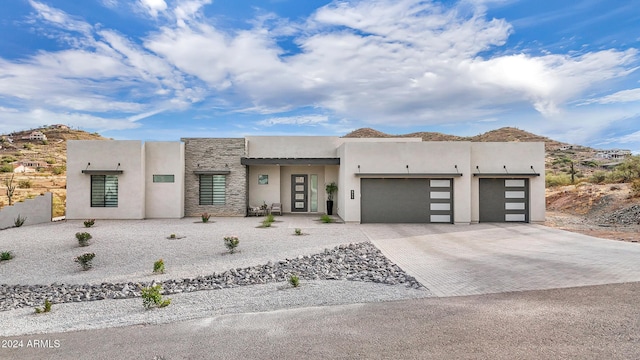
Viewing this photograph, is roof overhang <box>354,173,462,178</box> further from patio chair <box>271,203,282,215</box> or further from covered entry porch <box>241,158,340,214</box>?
patio chair <box>271,203,282,215</box>

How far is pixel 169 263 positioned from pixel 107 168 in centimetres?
1097

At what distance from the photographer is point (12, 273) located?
9281 mm

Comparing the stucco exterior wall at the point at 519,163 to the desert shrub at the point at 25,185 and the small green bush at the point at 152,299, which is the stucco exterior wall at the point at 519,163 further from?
the desert shrub at the point at 25,185

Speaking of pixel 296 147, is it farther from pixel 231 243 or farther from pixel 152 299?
pixel 152 299

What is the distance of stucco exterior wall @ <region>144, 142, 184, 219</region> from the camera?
18.4m

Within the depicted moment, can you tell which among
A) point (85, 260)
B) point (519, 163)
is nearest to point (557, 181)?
point (519, 163)

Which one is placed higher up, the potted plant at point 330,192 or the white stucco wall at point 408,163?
A: the white stucco wall at point 408,163

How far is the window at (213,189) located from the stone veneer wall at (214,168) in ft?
0.70

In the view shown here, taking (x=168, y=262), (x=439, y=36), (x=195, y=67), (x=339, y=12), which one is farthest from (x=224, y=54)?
(x=168, y=262)

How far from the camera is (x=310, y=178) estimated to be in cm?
2053

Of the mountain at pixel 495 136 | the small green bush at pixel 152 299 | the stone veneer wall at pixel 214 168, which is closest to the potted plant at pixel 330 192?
the stone veneer wall at pixel 214 168

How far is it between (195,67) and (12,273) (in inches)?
544

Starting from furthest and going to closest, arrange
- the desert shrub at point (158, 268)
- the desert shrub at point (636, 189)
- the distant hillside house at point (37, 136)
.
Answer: the distant hillside house at point (37, 136) → the desert shrub at point (636, 189) → the desert shrub at point (158, 268)

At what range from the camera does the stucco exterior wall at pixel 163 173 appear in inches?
723
